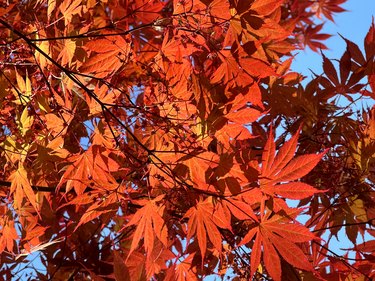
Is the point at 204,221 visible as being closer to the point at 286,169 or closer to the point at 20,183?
the point at 286,169

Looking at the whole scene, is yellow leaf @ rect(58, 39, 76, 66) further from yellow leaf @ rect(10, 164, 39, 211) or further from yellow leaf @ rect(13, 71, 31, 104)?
yellow leaf @ rect(10, 164, 39, 211)

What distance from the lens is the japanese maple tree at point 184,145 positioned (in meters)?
1.10

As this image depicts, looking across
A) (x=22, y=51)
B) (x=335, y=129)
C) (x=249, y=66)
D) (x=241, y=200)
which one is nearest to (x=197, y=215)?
(x=241, y=200)

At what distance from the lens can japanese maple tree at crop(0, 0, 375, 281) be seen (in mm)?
1098

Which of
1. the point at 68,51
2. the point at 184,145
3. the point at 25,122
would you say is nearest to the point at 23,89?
the point at 25,122

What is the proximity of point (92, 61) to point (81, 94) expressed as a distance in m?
0.27

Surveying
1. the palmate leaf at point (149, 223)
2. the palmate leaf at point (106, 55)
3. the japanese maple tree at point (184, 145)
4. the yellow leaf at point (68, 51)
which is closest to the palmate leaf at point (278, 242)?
the japanese maple tree at point (184, 145)

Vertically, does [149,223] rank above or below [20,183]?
below

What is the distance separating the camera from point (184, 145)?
3.92 ft

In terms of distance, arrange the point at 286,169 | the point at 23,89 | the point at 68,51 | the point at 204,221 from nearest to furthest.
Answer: the point at 286,169 < the point at 204,221 < the point at 68,51 < the point at 23,89

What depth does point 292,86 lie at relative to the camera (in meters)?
1.61

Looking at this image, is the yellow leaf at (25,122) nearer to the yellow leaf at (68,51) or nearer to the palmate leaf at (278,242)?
the yellow leaf at (68,51)

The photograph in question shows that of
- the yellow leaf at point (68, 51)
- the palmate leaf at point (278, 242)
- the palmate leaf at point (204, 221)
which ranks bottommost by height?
the palmate leaf at point (278, 242)

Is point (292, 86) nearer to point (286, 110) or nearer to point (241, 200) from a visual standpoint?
point (286, 110)
